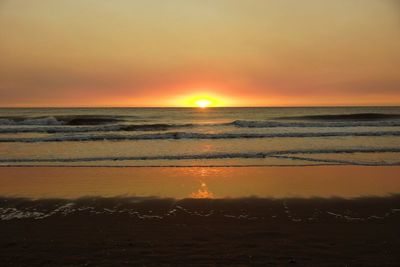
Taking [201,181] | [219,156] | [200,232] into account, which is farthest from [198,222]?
[219,156]

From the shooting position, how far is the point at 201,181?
9.35 meters

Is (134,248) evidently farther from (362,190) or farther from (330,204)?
(362,190)

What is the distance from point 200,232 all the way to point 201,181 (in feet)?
13.1

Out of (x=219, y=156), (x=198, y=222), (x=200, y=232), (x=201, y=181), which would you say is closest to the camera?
(x=200, y=232)

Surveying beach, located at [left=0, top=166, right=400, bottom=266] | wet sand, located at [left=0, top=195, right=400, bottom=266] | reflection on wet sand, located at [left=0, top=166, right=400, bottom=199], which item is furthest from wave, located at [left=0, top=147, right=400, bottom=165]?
wet sand, located at [left=0, top=195, right=400, bottom=266]

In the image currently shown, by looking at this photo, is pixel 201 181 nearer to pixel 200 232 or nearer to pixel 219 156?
pixel 200 232

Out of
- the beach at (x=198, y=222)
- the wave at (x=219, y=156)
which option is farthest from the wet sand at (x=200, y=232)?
the wave at (x=219, y=156)

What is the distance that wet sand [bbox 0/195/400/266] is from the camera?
14.4 feet

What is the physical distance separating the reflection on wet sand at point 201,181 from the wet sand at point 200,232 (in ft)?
2.08

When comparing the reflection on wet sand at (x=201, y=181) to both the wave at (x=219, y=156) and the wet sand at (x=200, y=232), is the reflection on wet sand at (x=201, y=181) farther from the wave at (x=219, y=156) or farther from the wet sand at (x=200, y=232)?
the wave at (x=219, y=156)

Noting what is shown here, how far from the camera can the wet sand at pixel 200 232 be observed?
4.39 m

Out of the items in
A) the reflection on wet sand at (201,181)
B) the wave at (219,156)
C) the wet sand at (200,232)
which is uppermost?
the wave at (219,156)

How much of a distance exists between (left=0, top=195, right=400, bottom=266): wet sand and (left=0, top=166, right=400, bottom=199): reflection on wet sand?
2.08 ft

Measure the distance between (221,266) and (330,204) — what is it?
3547 millimetres
